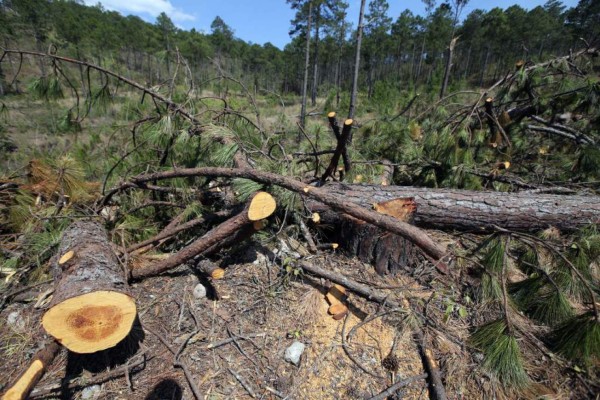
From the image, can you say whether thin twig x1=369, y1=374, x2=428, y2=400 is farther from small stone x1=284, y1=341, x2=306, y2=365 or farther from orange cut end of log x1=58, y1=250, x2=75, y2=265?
orange cut end of log x1=58, y1=250, x2=75, y2=265

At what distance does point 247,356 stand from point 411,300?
1145mm

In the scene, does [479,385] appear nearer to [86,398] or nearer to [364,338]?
[364,338]

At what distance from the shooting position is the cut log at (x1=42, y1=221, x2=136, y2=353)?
4.36 ft

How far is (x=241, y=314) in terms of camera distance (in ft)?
6.08

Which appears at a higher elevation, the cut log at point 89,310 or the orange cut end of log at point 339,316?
the cut log at point 89,310

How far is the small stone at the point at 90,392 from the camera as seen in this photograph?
142 centimetres

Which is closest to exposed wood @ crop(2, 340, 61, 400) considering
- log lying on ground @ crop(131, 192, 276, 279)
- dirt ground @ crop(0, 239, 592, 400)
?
dirt ground @ crop(0, 239, 592, 400)

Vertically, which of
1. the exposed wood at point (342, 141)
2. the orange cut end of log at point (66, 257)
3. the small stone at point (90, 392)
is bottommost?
the small stone at point (90, 392)

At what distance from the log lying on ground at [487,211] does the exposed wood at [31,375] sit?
1880 mm

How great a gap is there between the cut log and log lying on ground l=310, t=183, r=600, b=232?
5.12 ft

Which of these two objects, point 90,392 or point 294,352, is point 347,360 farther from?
point 90,392

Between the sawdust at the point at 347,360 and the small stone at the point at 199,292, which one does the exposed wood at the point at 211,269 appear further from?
the sawdust at the point at 347,360

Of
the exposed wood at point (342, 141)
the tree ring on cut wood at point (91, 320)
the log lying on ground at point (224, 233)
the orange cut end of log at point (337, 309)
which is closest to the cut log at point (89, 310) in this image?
the tree ring on cut wood at point (91, 320)

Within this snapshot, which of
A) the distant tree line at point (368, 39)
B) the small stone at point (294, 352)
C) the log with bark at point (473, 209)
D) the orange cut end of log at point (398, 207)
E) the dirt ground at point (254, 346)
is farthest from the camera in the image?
the distant tree line at point (368, 39)
